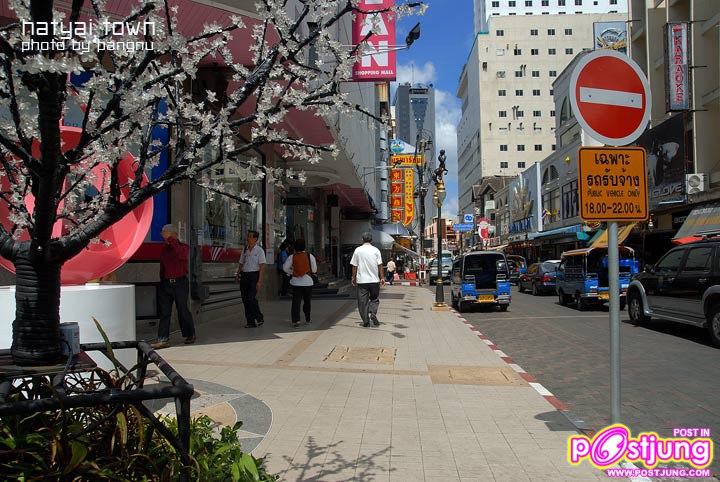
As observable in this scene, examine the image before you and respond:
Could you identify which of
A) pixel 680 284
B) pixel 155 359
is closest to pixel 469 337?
pixel 680 284

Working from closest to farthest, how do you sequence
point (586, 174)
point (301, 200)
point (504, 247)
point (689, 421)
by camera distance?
point (586, 174) < point (689, 421) < point (301, 200) < point (504, 247)

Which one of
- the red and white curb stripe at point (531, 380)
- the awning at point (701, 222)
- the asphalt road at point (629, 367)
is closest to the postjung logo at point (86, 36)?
the asphalt road at point (629, 367)

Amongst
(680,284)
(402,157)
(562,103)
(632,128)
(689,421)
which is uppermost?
(562,103)

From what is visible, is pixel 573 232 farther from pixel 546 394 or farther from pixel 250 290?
pixel 546 394

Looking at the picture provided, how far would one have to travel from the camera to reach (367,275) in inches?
437

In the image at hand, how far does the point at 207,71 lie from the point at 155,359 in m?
8.16

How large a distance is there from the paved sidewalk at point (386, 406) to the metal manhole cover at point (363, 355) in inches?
0.7

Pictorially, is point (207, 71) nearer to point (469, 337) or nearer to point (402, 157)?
point (469, 337)

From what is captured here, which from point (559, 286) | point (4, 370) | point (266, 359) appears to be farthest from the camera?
point (559, 286)

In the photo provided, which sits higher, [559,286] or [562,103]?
[562,103]

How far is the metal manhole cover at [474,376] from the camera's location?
21.6 feet

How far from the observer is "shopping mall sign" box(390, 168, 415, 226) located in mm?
49719

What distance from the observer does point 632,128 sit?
4203mm

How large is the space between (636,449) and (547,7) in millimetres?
122639
